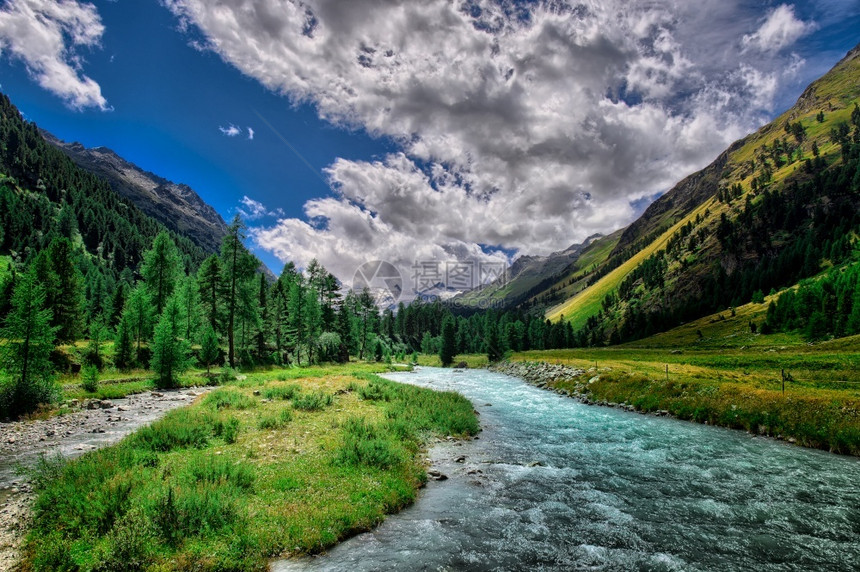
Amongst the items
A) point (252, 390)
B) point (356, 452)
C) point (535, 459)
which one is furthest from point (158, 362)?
point (535, 459)

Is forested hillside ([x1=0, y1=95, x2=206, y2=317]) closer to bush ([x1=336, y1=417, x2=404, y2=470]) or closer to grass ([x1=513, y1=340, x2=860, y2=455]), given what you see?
bush ([x1=336, y1=417, x2=404, y2=470])

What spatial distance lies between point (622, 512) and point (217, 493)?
12970 mm

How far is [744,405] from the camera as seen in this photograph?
2716cm

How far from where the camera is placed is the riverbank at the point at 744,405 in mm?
21500

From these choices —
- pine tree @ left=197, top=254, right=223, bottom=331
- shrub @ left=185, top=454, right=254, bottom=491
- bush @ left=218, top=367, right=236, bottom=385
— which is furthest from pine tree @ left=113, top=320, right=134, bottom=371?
shrub @ left=185, top=454, right=254, bottom=491

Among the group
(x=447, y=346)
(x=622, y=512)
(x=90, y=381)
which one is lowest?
(x=622, y=512)

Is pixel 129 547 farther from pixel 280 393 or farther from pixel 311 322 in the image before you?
pixel 311 322

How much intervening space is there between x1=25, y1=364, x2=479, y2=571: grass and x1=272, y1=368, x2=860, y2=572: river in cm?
96

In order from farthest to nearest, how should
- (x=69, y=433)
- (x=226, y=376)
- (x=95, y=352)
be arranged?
(x=226, y=376) → (x=95, y=352) → (x=69, y=433)

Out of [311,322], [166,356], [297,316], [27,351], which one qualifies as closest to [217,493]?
[27,351]

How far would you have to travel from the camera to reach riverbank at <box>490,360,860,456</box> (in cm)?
2150

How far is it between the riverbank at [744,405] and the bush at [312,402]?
27.8m

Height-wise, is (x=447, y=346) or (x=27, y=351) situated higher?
(x=27, y=351)

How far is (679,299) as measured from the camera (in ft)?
567
